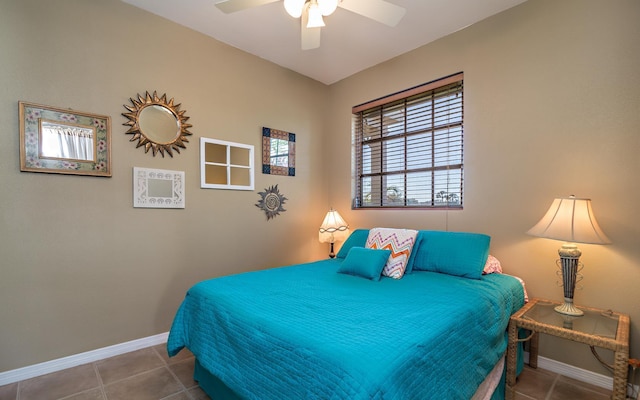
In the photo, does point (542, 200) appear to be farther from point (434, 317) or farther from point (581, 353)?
point (434, 317)

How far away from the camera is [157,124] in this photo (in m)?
2.52

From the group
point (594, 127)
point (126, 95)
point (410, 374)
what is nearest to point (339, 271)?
point (410, 374)

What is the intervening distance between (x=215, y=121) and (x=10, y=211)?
5.28 ft

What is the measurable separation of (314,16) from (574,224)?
2.05 m

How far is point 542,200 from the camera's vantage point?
7.24ft

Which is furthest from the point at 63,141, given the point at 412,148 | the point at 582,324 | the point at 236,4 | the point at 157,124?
the point at 582,324

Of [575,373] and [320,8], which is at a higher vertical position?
[320,8]

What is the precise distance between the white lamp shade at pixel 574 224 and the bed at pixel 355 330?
0.46 meters

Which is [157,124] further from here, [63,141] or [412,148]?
[412,148]

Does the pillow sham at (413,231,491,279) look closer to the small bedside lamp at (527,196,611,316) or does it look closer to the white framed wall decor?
the small bedside lamp at (527,196,611,316)

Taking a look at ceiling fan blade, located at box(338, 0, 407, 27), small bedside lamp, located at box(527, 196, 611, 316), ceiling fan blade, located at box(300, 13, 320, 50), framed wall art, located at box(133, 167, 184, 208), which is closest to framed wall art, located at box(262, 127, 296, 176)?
framed wall art, located at box(133, 167, 184, 208)

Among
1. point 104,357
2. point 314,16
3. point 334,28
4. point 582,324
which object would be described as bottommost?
point 104,357

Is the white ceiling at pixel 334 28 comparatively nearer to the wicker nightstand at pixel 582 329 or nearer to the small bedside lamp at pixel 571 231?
the small bedside lamp at pixel 571 231

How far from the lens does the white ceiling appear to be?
2.37 m
